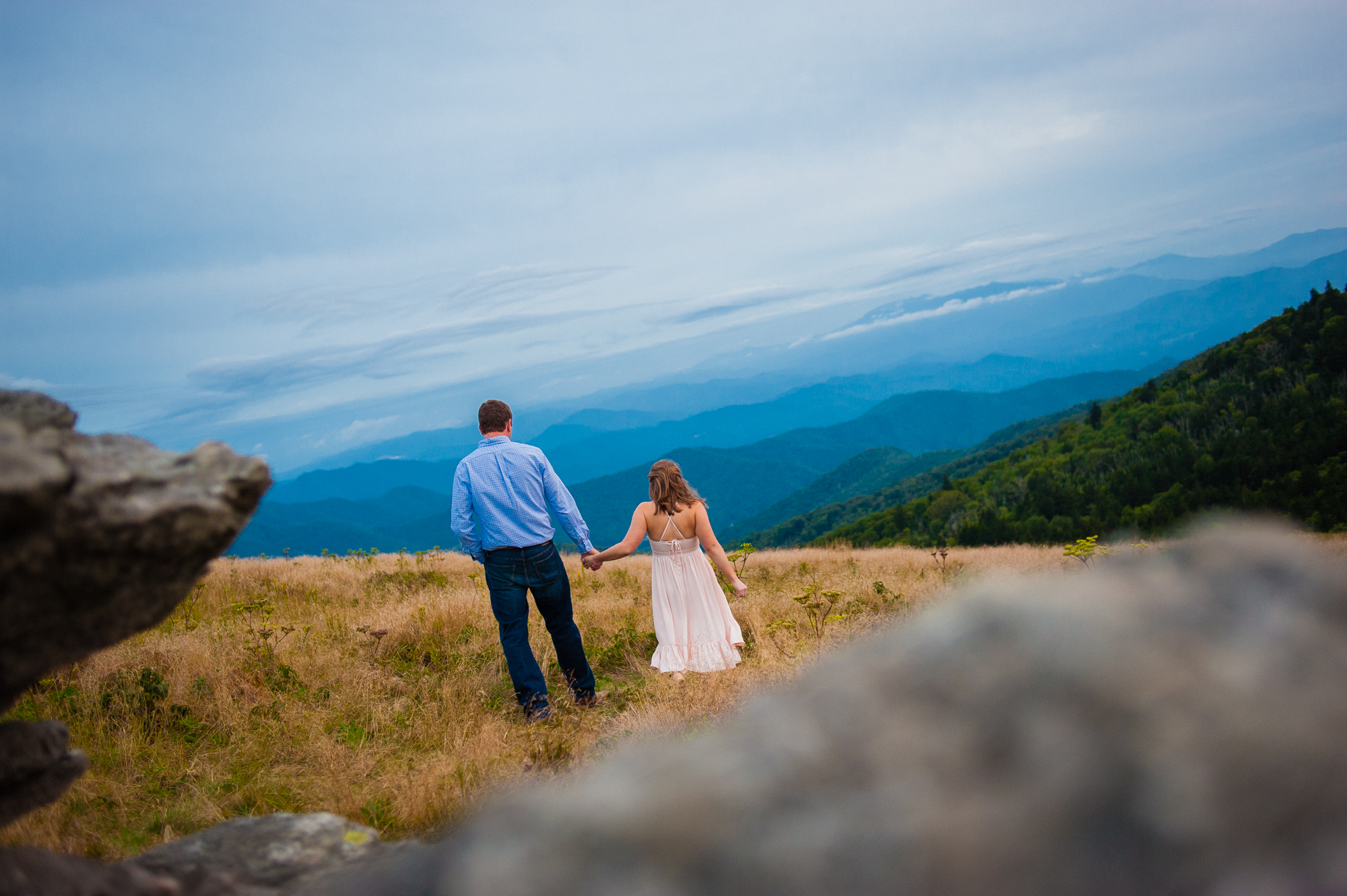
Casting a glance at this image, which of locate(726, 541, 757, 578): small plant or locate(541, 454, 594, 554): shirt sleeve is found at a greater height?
locate(541, 454, 594, 554): shirt sleeve

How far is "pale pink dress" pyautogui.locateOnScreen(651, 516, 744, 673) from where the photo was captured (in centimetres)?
676

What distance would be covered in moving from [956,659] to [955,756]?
1.03 ft

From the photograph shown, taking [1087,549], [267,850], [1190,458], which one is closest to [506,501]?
[267,850]

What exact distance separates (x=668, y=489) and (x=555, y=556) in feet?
4.06

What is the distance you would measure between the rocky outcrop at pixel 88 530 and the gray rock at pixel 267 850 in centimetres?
56

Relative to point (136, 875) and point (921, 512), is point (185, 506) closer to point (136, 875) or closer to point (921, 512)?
point (136, 875)

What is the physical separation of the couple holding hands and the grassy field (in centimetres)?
38

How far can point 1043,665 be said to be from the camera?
1.70 m

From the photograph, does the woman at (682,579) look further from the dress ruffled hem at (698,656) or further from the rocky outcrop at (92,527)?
the rocky outcrop at (92,527)

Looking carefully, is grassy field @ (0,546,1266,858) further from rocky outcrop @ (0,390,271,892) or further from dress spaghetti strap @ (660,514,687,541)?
rocky outcrop @ (0,390,271,892)

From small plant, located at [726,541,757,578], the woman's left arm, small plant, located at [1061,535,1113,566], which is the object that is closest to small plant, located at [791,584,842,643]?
the woman's left arm

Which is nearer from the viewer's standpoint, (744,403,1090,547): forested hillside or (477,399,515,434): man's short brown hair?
(477,399,515,434): man's short brown hair

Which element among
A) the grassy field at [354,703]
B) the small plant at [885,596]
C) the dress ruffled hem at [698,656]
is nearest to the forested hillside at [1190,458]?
the small plant at [885,596]

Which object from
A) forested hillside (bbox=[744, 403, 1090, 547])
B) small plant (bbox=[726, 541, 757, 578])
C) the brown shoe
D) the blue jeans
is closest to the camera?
the blue jeans
